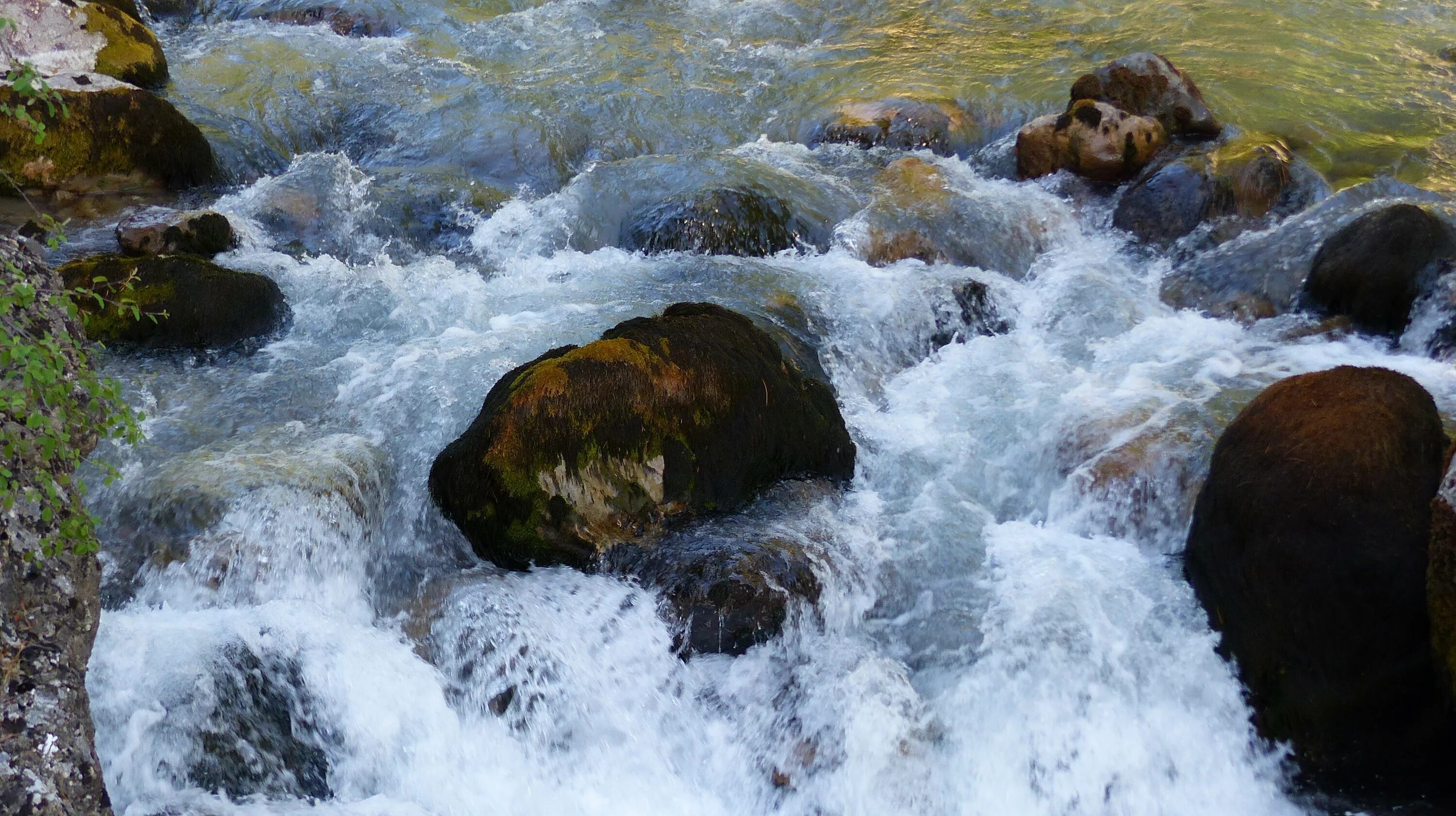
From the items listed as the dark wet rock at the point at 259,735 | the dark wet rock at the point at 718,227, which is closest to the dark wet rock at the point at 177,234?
the dark wet rock at the point at 718,227

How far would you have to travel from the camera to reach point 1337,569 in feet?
13.1

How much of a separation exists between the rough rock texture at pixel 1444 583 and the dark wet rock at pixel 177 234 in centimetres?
739

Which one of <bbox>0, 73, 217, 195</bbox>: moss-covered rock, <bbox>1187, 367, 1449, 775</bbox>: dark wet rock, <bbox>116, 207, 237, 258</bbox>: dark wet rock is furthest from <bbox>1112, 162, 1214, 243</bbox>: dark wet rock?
<bbox>0, 73, 217, 195</bbox>: moss-covered rock

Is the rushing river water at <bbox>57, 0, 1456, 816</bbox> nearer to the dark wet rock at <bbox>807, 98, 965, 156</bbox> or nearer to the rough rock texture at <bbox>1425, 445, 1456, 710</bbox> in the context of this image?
the dark wet rock at <bbox>807, 98, 965, 156</bbox>

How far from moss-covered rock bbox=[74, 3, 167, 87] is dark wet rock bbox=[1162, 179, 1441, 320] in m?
9.60

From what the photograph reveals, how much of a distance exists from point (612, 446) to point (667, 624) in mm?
868

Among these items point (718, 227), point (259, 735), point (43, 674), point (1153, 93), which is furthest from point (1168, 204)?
point (43, 674)

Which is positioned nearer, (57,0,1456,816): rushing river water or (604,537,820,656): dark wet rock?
(57,0,1456,816): rushing river water

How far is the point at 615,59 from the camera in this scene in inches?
459

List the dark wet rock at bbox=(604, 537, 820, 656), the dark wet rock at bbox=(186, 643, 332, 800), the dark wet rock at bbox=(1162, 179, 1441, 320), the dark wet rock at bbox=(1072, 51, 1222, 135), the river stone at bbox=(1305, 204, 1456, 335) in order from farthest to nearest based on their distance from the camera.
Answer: the dark wet rock at bbox=(1072, 51, 1222, 135), the dark wet rock at bbox=(1162, 179, 1441, 320), the river stone at bbox=(1305, 204, 1456, 335), the dark wet rock at bbox=(604, 537, 820, 656), the dark wet rock at bbox=(186, 643, 332, 800)

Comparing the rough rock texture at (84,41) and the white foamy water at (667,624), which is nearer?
the white foamy water at (667,624)

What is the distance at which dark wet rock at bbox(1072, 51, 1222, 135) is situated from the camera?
9141 millimetres

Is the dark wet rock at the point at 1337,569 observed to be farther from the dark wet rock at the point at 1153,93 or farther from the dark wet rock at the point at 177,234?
the dark wet rock at the point at 177,234

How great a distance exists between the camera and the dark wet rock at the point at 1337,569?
12.7 ft
